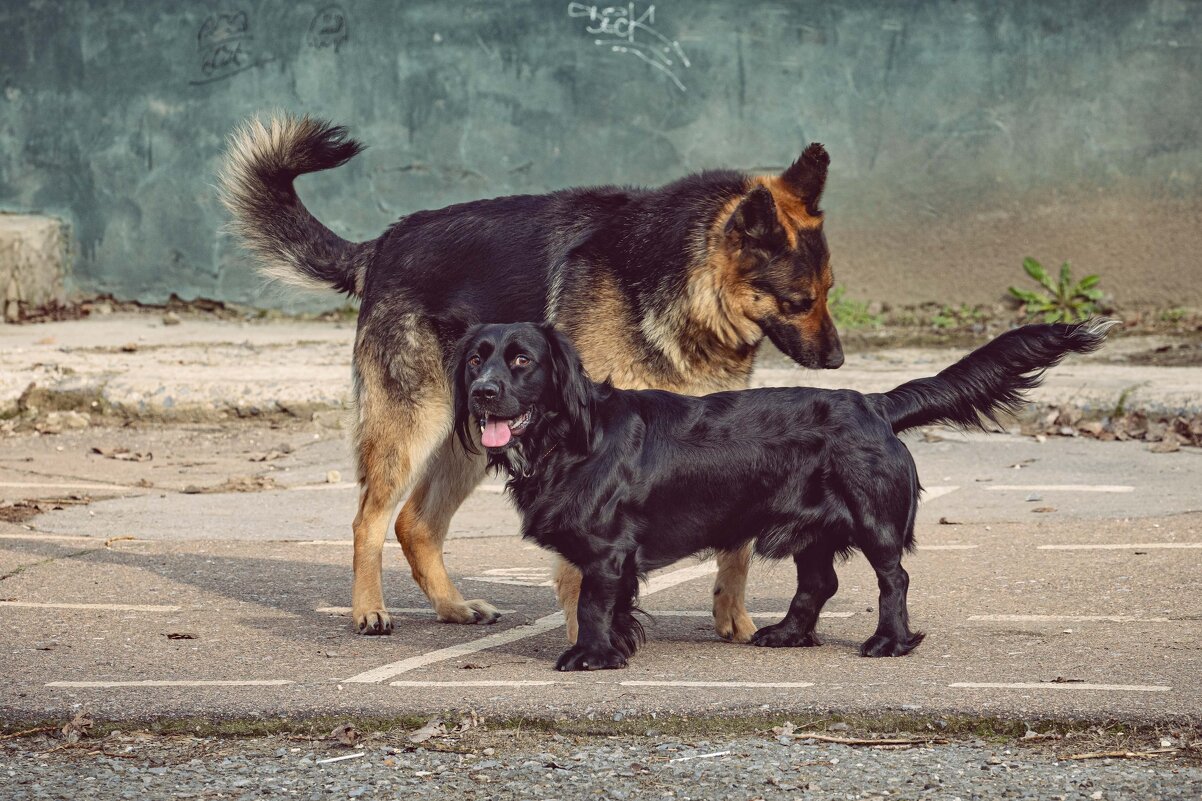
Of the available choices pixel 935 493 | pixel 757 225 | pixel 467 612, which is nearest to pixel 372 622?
pixel 467 612

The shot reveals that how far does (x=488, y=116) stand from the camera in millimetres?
13016

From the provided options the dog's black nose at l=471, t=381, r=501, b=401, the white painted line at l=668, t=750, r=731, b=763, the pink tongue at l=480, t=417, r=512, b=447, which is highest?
the dog's black nose at l=471, t=381, r=501, b=401

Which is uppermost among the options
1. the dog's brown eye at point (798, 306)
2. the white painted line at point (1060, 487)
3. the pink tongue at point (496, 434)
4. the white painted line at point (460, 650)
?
the dog's brown eye at point (798, 306)

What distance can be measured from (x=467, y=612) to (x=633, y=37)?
25.6ft

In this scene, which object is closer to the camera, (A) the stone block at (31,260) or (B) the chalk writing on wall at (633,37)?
(B) the chalk writing on wall at (633,37)

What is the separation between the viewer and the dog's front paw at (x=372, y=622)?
573 cm

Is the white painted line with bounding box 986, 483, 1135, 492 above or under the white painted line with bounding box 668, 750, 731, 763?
above

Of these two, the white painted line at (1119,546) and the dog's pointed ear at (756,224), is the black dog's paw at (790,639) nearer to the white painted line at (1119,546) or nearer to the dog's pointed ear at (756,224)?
the dog's pointed ear at (756,224)

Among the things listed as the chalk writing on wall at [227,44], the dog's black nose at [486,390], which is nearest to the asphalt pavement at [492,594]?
the dog's black nose at [486,390]

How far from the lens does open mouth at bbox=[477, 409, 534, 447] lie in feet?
16.6

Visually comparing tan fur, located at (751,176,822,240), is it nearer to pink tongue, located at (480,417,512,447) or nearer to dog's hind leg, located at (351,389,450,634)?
pink tongue, located at (480,417,512,447)

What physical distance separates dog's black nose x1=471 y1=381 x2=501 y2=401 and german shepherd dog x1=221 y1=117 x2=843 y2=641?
2.56 feet

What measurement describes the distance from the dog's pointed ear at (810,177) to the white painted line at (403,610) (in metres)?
1.91

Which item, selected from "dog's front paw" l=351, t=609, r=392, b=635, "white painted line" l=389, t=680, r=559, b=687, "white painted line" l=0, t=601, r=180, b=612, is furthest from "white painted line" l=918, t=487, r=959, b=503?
"white painted line" l=0, t=601, r=180, b=612
